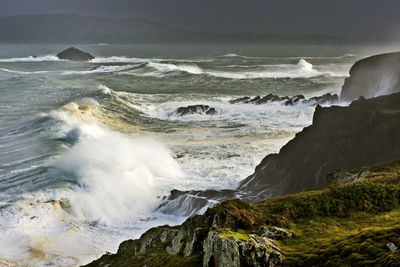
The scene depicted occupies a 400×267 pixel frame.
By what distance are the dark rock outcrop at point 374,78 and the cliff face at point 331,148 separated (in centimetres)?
2210

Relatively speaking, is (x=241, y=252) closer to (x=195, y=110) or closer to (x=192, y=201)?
(x=192, y=201)

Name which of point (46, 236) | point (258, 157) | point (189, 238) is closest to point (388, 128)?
point (258, 157)

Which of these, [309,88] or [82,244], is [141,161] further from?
[309,88]

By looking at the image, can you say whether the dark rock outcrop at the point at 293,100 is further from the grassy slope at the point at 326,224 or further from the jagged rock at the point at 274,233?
the jagged rock at the point at 274,233

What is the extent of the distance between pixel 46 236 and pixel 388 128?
18026mm

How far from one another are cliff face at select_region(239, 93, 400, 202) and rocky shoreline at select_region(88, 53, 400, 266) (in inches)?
1.9

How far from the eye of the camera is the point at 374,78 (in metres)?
49.0

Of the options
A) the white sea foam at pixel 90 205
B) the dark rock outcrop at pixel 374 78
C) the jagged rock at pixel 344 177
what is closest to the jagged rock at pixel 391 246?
the jagged rock at pixel 344 177

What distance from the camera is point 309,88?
70.2 meters

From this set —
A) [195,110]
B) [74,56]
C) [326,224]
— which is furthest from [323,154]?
[74,56]

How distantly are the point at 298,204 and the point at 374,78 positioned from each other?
133ft

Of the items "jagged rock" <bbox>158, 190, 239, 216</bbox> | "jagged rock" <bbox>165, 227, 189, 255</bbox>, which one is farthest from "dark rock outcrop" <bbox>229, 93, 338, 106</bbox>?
"jagged rock" <bbox>165, 227, 189, 255</bbox>

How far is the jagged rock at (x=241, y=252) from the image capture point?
9.48 metres

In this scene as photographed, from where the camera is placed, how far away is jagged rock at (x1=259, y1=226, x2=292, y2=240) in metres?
11.0
